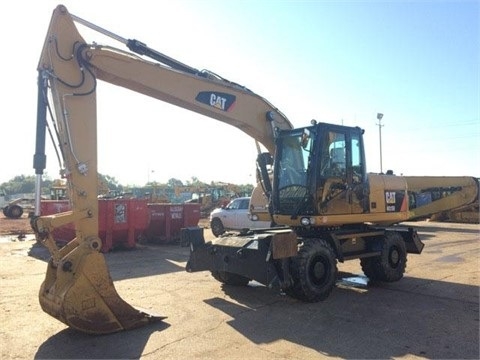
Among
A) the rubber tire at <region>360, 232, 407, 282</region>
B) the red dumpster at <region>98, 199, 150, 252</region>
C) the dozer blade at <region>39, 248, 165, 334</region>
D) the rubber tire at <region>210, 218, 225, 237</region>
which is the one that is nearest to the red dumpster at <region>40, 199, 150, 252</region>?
the red dumpster at <region>98, 199, 150, 252</region>

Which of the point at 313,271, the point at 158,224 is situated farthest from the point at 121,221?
the point at 313,271

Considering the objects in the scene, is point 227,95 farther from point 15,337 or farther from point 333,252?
point 15,337

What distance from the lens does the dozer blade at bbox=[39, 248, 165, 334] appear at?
18.8 ft

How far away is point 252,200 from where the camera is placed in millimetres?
10086

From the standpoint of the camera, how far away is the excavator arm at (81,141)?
5.89m

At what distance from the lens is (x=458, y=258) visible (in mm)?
12539

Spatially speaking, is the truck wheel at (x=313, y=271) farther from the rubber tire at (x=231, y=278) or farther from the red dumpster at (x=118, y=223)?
the red dumpster at (x=118, y=223)

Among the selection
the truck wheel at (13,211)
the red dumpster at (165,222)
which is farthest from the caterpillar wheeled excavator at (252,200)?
the truck wheel at (13,211)

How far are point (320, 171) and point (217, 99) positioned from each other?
7.61ft

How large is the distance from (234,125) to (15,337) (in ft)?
17.1

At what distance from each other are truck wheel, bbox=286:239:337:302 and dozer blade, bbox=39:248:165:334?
8.67 feet

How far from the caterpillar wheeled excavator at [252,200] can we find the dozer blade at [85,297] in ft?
0.04

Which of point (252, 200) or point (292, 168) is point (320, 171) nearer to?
point (292, 168)

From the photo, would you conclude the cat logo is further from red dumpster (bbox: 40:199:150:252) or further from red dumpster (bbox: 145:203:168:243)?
red dumpster (bbox: 145:203:168:243)
